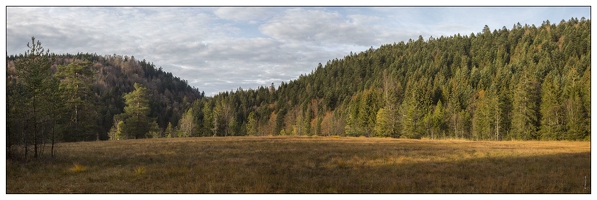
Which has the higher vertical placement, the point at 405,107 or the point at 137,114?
the point at 405,107

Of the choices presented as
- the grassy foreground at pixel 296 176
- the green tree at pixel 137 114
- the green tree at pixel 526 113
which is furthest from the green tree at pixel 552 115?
the green tree at pixel 137 114

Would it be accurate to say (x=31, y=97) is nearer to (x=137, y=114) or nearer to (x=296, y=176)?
(x=296, y=176)

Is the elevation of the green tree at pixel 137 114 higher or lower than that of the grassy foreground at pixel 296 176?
higher

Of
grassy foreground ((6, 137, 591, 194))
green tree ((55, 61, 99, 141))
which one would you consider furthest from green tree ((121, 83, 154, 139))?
grassy foreground ((6, 137, 591, 194))

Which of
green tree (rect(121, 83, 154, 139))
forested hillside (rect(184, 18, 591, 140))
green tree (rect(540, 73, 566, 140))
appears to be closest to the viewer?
green tree (rect(540, 73, 566, 140))

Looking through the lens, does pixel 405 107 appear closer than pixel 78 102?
No

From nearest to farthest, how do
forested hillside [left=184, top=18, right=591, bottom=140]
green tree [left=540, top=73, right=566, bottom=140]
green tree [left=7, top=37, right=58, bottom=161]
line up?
green tree [left=7, top=37, right=58, bottom=161]
green tree [left=540, top=73, right=566, bottom=140]
forested hillside [left=184, top=18, right=591, bottom=140]

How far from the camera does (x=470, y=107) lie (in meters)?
110

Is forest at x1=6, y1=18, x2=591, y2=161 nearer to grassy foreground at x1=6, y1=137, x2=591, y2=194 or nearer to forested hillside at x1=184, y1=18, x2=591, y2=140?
forested hillside at x1=184, y1=18, x2=591, y2=140

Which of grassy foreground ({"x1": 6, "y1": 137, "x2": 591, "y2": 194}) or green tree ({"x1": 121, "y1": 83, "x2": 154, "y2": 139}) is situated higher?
green tree ({"x1": 121, "y1": 83, "x2": 154, "y2": 139})

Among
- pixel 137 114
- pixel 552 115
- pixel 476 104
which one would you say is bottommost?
pixel 137 114

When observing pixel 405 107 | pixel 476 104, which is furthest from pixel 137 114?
pixel 476 104

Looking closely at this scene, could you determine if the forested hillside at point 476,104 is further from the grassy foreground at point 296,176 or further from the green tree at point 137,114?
the grassy foreground at point 296,176

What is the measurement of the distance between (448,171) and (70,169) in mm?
20275
